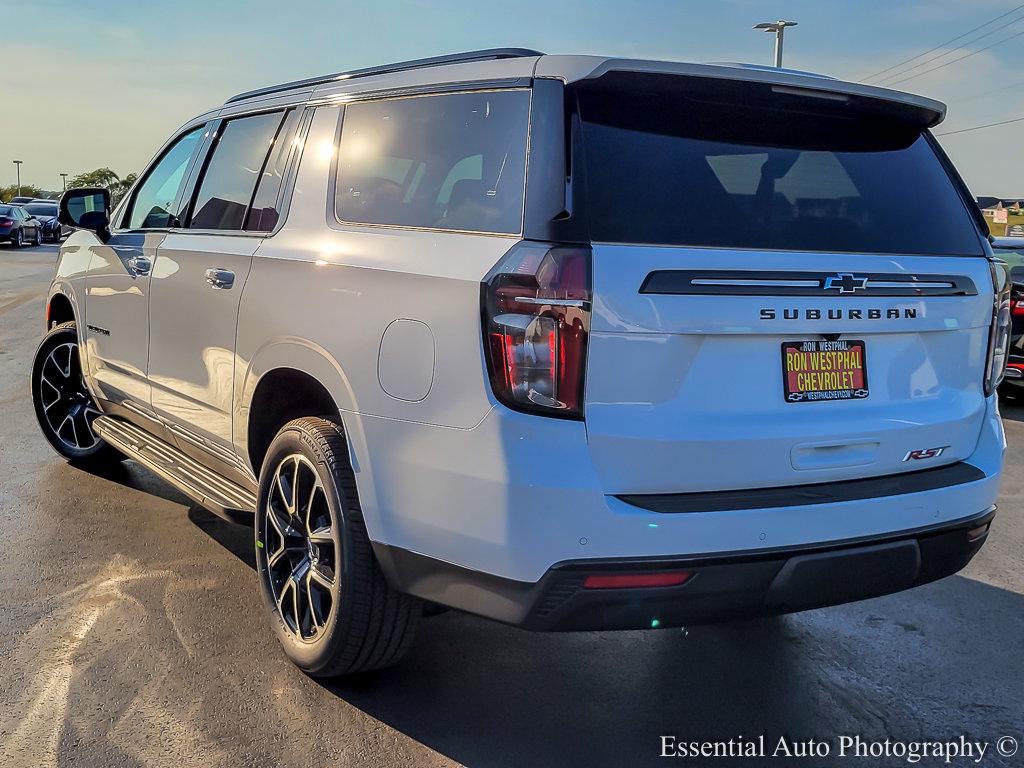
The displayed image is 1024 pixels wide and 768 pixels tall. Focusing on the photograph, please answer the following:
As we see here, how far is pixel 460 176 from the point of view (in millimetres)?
3029

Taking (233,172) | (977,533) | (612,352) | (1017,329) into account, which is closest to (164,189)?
(233,172)

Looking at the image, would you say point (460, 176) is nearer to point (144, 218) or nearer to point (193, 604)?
point (193, 604)

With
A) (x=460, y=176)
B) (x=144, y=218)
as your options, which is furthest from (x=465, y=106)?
(x=144, y=218)

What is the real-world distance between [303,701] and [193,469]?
57.0 inches

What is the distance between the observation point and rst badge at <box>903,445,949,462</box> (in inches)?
119

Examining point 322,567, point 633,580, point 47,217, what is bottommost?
point 322,567

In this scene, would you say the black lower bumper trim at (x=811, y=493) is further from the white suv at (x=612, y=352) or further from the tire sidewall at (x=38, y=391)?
the tire sidewall at (x=38, y=391)

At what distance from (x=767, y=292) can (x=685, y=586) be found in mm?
813

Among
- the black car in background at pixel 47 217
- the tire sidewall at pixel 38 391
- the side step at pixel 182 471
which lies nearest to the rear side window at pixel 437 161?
the side step at pixel 182 471

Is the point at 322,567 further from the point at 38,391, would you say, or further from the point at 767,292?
the point at 38,391

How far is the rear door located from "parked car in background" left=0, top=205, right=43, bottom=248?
107 ft

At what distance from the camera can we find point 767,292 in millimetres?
2725

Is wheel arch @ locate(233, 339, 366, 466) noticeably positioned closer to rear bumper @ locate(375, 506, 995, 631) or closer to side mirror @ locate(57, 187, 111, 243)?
rear bumper @ locate(375, 506, 995, 631)

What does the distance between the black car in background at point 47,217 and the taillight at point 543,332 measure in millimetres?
40135
